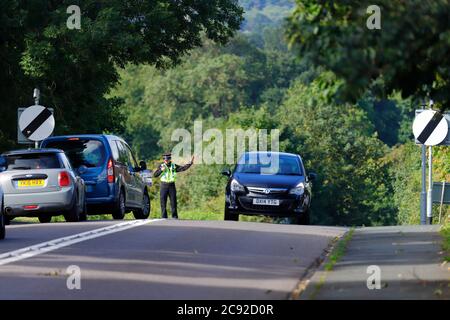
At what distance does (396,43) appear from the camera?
11516 millimetres

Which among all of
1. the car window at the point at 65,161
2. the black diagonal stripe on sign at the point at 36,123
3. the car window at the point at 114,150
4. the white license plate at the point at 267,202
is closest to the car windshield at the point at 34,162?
the car window at the point at 65,161

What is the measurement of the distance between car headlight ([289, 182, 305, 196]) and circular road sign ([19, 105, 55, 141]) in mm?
5360

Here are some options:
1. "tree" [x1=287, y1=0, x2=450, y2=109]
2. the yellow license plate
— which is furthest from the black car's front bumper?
"tree" [x1=287, y1=0, x2=450, y2=109]

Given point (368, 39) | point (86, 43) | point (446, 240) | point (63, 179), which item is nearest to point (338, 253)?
point (446, 240)

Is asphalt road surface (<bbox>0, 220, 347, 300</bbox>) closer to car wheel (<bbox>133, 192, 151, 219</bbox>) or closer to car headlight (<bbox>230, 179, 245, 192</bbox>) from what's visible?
car headlight (<bbox>230, 179, 245, 192</bbox>)

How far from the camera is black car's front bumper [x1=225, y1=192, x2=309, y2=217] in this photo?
96.6 ft

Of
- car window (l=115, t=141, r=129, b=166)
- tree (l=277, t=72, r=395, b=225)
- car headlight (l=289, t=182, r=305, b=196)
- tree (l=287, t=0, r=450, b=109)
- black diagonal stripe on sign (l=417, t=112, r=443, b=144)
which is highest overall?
tree (l=287, t=0, r=450, b=109)

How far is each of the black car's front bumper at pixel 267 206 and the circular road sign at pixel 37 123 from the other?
4.18 metres

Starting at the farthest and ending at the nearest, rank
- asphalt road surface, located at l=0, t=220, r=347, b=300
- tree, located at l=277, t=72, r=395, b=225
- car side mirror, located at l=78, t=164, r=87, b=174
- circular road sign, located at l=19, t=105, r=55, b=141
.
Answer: tree, located at l=277, t=72, r=395, b=225 → circular road sign, located at l=19, t=105, r=55, b=141 → car side mirror, located at l=78, t=164, r=87, b=174 → asphalt road surface, located at l=0, t=220, r=347, b=300

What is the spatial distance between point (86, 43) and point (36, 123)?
4001 millimetres

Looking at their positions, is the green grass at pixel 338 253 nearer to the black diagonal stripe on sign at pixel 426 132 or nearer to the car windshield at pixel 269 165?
the car windshield at pixel 269 165

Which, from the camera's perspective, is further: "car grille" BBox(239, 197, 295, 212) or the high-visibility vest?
the high-visibility vest

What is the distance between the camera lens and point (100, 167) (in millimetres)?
29328

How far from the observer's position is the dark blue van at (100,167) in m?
29.2
